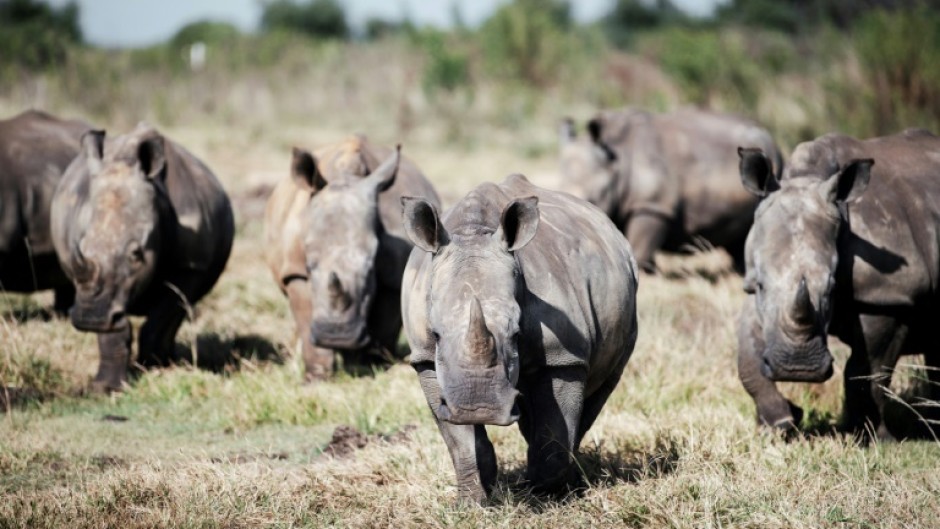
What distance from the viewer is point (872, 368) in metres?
6.52

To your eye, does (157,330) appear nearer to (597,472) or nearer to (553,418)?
(597,472)

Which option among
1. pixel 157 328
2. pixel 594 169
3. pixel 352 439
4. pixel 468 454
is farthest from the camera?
pixel 594 169

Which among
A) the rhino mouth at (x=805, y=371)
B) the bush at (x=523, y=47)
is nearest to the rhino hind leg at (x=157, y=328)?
the rhino mouth at (x=805, y=371)

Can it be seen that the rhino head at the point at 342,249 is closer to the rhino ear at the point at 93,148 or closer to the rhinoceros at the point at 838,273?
the rhino ear at the point at 93,148

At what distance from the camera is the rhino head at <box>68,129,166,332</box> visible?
8141mm

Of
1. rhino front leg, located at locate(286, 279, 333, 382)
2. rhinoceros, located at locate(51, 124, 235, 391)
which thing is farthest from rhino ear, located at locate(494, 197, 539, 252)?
rhinoceros, located at locate(51, 124, 235, 391)

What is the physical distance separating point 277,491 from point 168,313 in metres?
3.39

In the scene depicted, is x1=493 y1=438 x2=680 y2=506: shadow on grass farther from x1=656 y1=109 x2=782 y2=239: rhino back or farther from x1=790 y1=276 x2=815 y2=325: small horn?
x1=656 y1=109 x2=782 y2=239: rhino back

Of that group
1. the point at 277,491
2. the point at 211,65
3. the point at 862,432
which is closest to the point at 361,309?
the point at 277,491

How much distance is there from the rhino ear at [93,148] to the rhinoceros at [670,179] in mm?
4905

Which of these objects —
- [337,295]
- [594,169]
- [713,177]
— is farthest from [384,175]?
[713,177]

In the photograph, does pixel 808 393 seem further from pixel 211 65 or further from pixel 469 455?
pixel 211 65

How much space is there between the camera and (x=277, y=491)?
567 cm

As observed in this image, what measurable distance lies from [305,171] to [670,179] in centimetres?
492
